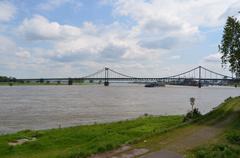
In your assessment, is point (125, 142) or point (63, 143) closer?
point (125, 142)

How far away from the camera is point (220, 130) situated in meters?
18.1

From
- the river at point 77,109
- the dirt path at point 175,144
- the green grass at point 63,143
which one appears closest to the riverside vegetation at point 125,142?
the green grass at point 63,143

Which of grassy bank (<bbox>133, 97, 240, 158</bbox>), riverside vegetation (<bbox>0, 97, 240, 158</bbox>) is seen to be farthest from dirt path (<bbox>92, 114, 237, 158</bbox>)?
riverside vegetation (<bbox>0, 97, 240, 158</bbox>)

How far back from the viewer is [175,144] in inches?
565

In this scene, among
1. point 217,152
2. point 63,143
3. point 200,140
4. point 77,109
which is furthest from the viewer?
point 77,109

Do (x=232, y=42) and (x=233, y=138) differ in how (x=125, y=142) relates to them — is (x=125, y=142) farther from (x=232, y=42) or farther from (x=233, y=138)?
(x=232, y=42)

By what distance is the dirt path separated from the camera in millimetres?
12594

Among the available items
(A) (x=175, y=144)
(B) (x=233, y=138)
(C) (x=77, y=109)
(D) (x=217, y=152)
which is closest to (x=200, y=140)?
(B) (x=233, y=138)

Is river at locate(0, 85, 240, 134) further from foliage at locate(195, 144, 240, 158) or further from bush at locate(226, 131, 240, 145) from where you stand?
foliage at locate(195, 144, 240, 158)

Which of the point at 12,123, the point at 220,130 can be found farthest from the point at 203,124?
the point at 12,123

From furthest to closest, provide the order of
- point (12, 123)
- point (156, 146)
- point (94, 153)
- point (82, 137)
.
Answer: point (12, 123)
point (82, 137)
point (156, 146)
point (94, 153)

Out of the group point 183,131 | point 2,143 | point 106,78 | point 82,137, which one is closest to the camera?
point 183,131

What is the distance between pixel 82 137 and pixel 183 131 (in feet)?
21.2

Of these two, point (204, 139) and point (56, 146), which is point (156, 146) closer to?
point (204, 139)
